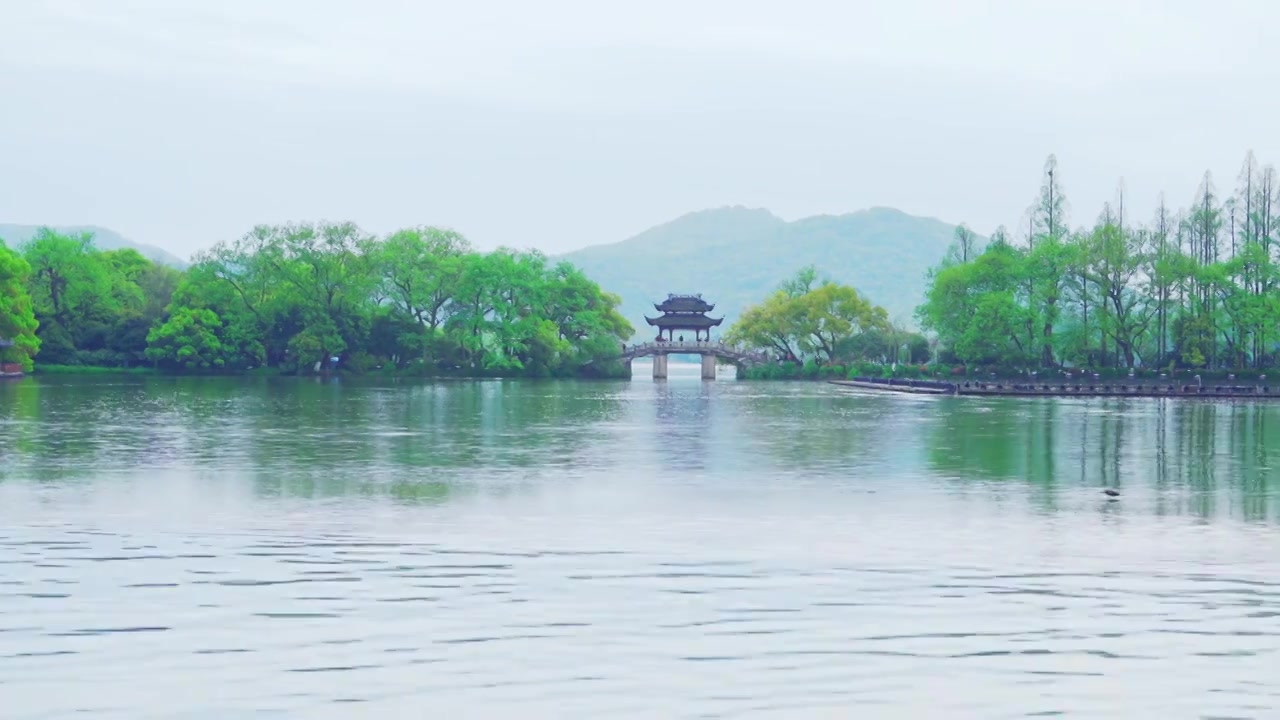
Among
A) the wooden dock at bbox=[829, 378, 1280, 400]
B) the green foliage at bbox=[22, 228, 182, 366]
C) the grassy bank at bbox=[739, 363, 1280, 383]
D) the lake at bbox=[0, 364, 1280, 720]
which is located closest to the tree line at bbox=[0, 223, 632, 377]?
the green foliage at bbox=[22, 228, 182, 366]

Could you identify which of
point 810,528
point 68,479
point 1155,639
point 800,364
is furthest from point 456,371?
point 1155,639

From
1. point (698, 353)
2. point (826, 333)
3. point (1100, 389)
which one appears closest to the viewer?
point (1100, 389)

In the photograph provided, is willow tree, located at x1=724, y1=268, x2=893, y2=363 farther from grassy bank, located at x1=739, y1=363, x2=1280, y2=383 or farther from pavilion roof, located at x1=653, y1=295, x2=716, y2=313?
pavilion roof, located at x1=653, y1=295, x2=716, y2=313

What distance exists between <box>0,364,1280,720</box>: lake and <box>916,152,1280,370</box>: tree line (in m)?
53.2

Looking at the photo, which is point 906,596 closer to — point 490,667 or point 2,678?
point 490,667

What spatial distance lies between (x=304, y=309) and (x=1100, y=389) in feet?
187

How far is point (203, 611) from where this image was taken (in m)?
12.8

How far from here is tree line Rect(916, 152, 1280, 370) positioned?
83.1 metres

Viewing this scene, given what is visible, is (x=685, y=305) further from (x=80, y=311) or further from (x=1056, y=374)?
(x=80, y=311)

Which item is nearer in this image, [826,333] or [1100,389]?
[1100,389]

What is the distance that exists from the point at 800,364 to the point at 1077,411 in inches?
2208

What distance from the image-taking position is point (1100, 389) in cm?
7725

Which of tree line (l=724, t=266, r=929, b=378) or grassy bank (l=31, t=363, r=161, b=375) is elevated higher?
tree line (l=724, t=266, r=929, b=378)

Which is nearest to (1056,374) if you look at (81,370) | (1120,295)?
(1120,295)
